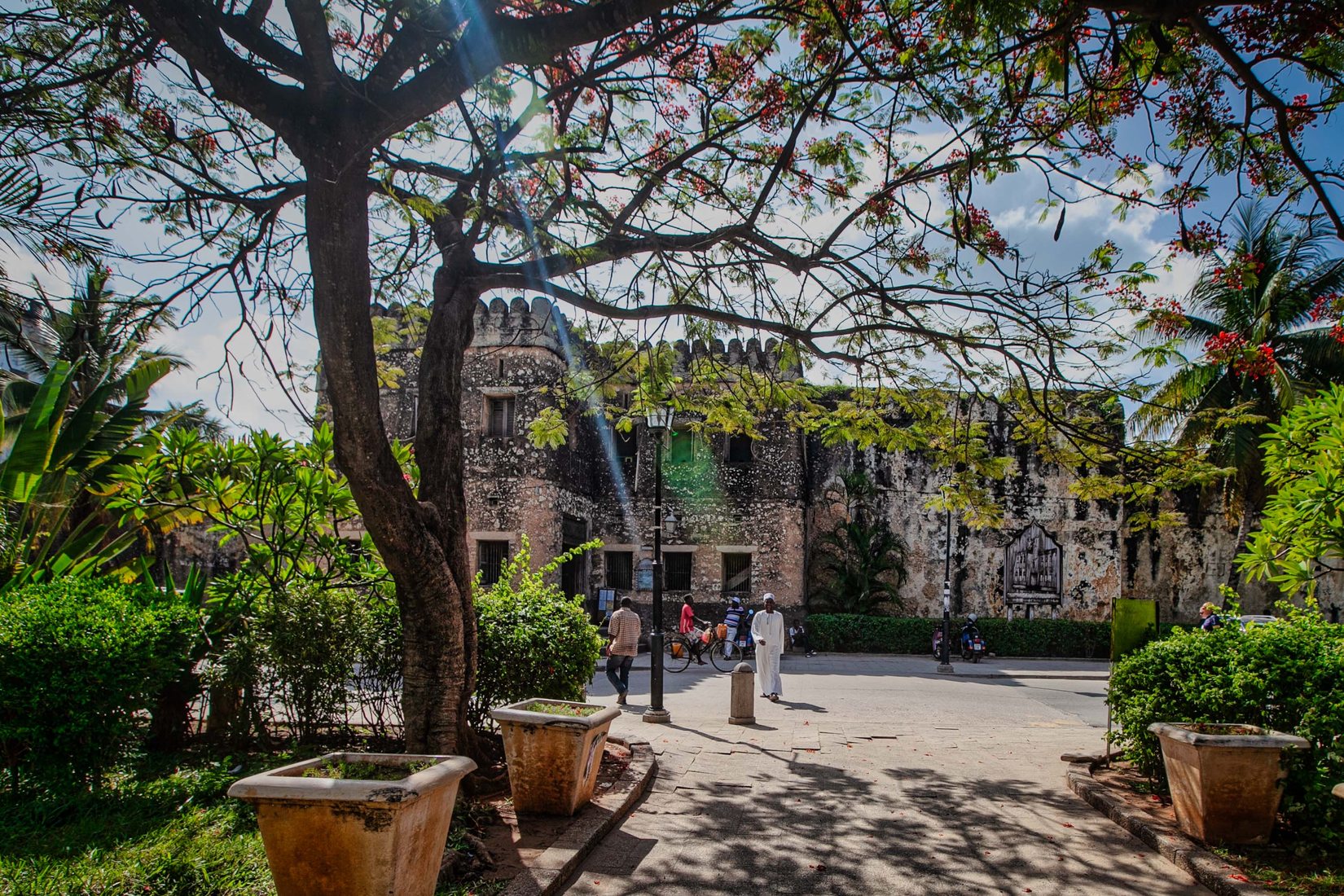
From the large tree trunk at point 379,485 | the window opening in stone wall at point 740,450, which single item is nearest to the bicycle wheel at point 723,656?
the window opening in stone wall at point 740,450

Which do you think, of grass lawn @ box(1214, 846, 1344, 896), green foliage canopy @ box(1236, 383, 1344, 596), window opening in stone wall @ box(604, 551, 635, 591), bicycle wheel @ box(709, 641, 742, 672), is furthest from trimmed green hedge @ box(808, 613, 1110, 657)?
grass lawn @ box(1214, 846, 1344, 896)

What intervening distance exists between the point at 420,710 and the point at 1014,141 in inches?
228

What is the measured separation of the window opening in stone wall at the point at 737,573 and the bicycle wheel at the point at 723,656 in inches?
111

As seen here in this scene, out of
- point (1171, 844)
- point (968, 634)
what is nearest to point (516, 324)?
point (968, 634)

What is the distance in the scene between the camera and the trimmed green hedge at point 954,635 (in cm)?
2269

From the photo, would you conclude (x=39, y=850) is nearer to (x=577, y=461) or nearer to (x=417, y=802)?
(x=417, y=802)

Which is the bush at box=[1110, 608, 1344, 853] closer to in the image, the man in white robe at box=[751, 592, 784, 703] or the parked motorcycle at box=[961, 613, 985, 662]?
the man in white robe at box=[751, 592, 784, 703]

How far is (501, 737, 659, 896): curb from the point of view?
425 centimetres

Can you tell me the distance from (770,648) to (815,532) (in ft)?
39.3

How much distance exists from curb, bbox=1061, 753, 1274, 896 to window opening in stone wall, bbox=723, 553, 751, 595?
1614 centimetres

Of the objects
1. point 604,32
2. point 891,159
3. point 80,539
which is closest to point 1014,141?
point 891,159

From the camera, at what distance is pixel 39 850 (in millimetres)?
4215

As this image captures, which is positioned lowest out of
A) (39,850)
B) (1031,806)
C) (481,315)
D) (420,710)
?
(1031,806)

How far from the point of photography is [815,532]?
966 inches
